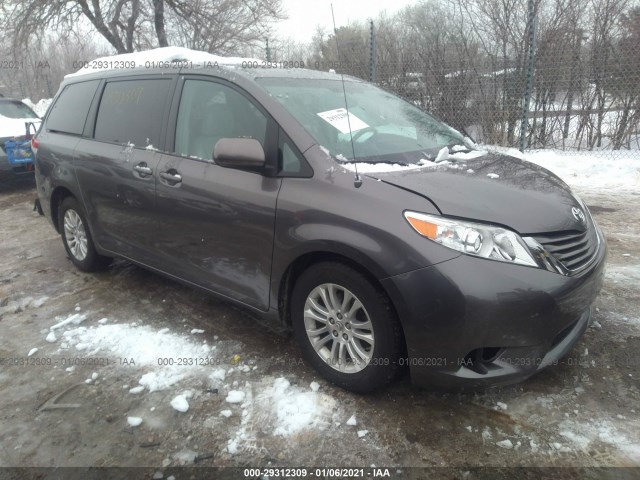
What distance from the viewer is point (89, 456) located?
219 cm

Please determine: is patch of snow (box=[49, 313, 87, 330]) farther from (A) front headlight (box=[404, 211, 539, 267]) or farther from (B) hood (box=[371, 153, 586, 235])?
(A) front headlight (box=[404, 211, 539, 267])

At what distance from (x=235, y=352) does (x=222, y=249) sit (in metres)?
0.69

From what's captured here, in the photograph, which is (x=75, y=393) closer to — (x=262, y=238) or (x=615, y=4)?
(x=262, y=238)

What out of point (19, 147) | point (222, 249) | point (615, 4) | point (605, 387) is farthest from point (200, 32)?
point (605, 387)

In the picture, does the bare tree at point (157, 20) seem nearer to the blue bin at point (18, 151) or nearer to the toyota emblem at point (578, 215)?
the blue bin at point (18, 151)

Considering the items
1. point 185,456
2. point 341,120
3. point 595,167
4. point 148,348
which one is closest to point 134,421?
point 185,456

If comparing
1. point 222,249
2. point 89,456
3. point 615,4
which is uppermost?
point 615,4

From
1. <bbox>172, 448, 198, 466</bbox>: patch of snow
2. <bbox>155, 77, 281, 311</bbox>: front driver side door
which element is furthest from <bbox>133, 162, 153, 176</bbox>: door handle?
<bbox>172, 448, 198, 466</bbox>: patch of snow

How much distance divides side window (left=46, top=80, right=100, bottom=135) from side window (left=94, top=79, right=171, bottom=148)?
0.89ft

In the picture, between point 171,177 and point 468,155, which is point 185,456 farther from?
point 468,155

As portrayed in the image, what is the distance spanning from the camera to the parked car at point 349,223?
2.08 m

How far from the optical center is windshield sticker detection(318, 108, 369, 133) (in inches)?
109

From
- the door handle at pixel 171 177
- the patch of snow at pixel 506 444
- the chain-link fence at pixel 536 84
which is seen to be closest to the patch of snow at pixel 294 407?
the patch of snow at pixel 506 444

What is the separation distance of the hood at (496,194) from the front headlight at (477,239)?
0.15ft
